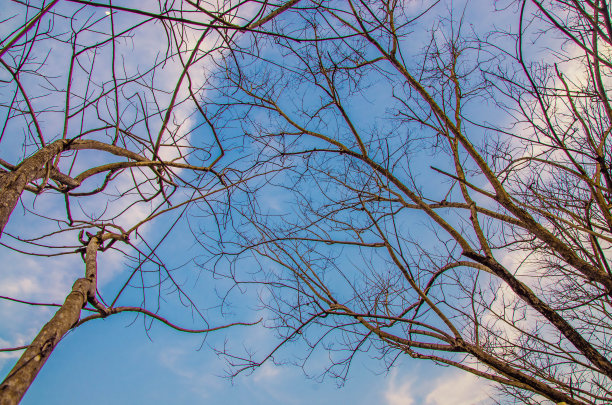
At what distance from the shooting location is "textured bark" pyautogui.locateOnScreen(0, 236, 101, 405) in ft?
2.99

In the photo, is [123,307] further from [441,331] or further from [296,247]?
[441,331]

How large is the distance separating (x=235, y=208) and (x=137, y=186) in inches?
29.0

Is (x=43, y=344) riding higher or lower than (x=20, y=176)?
lower

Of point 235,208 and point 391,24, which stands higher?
point 391,24

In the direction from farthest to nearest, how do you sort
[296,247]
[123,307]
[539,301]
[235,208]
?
[296,247]
[539,301]
[235,208]
[123,307]

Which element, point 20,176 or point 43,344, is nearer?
point 43,344

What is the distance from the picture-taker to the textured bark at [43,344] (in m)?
0.91

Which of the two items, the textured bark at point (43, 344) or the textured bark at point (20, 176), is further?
the textured bark at point (20, 176)

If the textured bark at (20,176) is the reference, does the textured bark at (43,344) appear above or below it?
below

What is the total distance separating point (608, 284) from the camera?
2.91m

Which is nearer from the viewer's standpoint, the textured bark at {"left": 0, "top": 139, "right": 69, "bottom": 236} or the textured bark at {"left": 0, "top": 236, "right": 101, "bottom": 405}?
the textured bark at {"left": 0, "top": 236, "right": 101, "bottom": 405}

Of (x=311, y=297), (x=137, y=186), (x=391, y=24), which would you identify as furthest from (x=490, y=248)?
(x=137, y=186)

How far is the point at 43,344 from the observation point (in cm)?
102

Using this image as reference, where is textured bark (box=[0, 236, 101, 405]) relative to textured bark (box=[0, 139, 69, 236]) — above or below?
below
